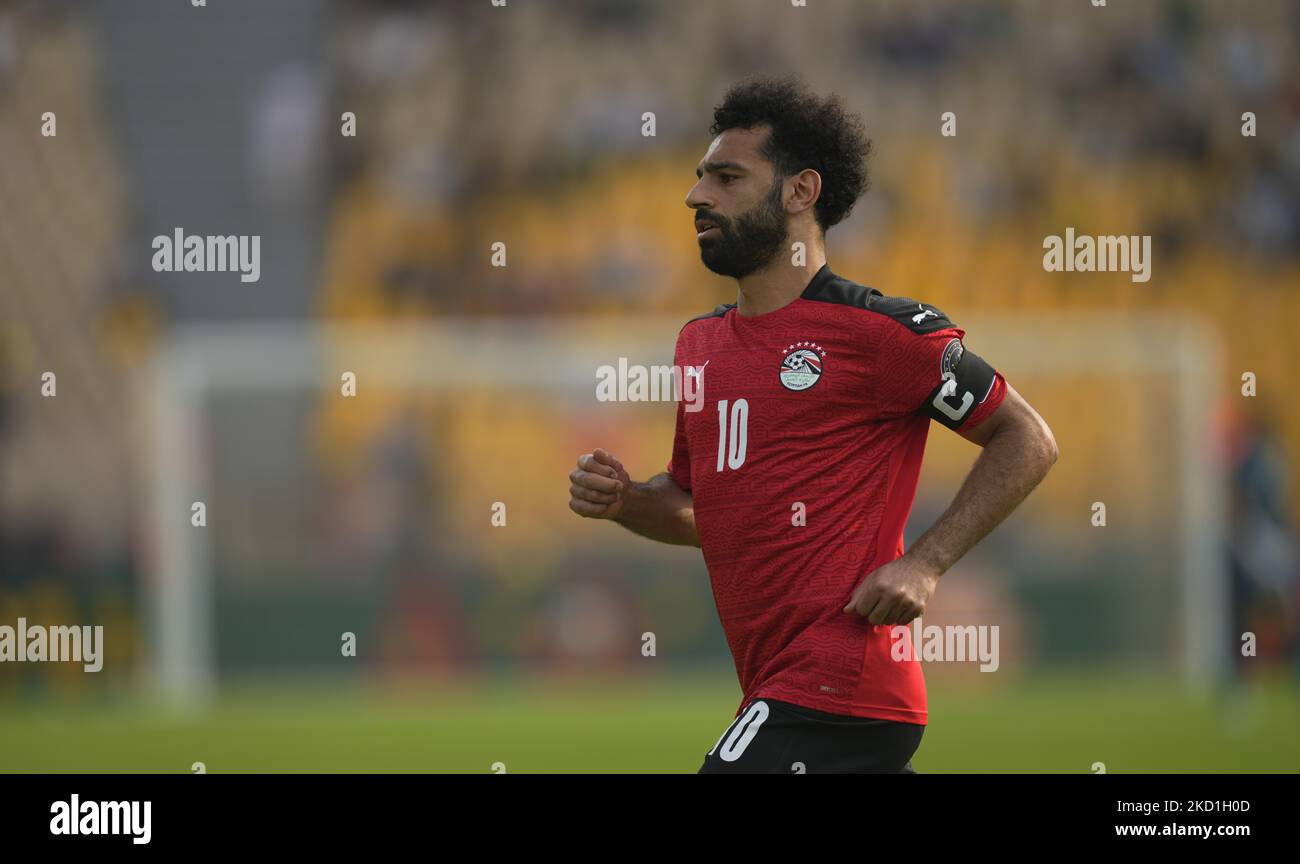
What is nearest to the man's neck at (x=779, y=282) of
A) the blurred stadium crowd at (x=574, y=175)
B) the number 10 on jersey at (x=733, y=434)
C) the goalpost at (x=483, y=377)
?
the number 10 on jersey at (x=733, y=434)

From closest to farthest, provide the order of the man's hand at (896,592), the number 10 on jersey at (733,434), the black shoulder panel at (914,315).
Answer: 1. the man's hand at (896,592)
2. the black shoulder panel at (914,315)
3. the number 10 on jersey at (733,434)

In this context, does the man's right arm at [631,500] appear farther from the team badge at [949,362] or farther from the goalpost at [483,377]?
the goalpost at [483,377]

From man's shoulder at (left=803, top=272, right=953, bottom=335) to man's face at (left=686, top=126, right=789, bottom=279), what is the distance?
6.3 inches

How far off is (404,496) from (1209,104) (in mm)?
9503

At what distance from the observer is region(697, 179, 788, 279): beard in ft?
14.5

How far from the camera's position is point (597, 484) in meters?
4.63

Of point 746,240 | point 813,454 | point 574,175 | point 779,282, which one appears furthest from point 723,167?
point 574,175

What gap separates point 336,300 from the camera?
17.7 m

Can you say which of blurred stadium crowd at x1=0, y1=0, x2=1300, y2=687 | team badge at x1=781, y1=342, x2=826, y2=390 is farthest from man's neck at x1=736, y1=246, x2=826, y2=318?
blurred stadium crowd at x1=0, y1=0, x2=1300, y2=687

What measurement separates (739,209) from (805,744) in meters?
1.40

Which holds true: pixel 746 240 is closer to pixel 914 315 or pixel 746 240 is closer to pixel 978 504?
pixel 914 315

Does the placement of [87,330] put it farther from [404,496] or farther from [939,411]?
[939,411]

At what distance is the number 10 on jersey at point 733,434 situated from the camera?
14.4 feet

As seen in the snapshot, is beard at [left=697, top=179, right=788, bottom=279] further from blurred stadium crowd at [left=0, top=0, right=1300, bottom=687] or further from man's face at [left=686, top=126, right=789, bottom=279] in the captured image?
blurred stadium crowd at [left=0, top=0, right=1300, bottom=687]
